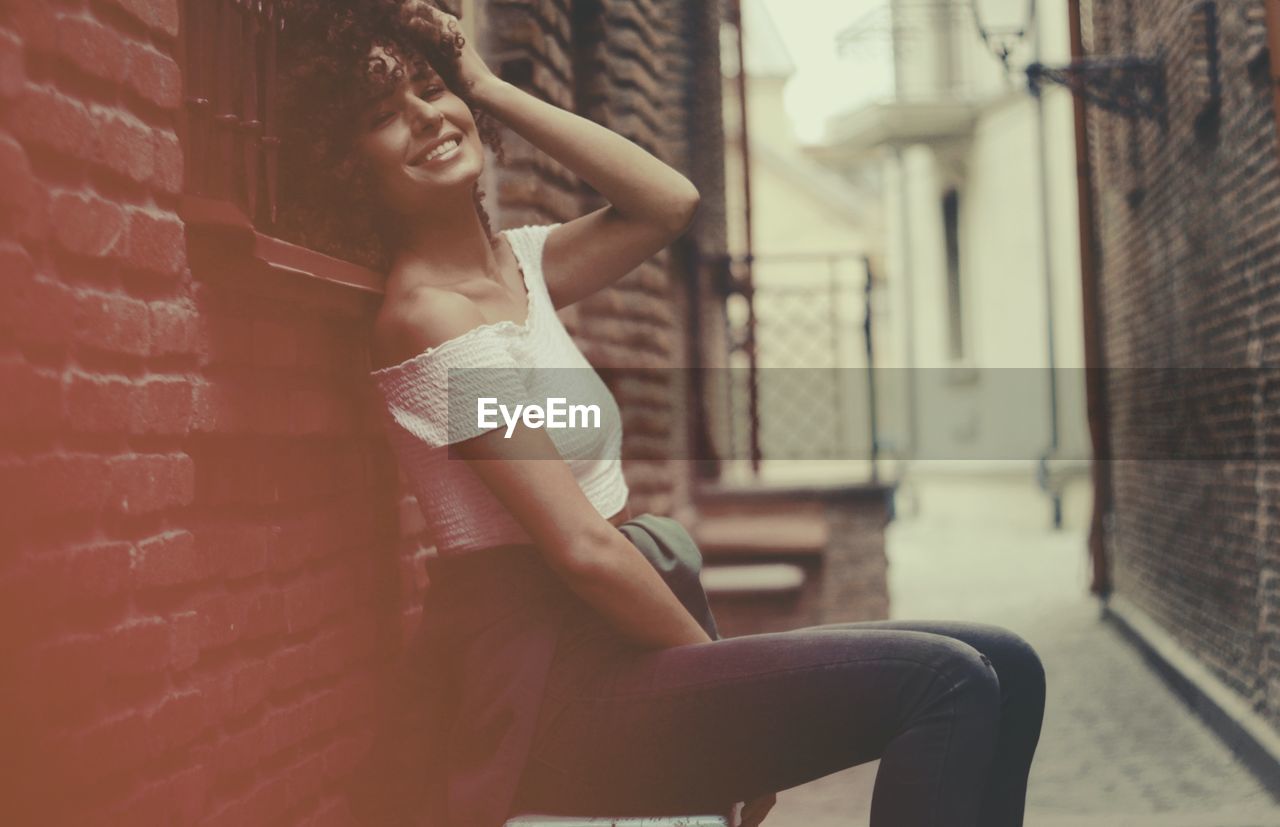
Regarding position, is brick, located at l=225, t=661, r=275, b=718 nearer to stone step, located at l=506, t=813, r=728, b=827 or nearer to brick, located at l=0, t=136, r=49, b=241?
stone step, located at l=506, t=813, r=728, b=827

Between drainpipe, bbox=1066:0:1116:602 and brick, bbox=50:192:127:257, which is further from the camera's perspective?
drainpipe, bbox=1066:0:1116:602

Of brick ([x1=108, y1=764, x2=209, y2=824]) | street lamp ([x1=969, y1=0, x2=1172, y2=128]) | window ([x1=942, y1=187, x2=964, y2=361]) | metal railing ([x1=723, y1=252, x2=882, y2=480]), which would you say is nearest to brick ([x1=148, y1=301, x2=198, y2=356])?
brick ([x1=108, y1=764, x2=209, y2=824])

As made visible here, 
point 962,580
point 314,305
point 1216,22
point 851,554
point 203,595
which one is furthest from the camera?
point 962,580

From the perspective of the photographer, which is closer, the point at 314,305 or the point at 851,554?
the point at 314,305

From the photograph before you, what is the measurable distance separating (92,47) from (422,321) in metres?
0.63

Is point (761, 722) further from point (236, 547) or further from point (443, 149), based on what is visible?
point (443, 149)

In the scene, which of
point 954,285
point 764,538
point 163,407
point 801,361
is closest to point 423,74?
point 163,407

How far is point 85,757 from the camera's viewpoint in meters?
1.63

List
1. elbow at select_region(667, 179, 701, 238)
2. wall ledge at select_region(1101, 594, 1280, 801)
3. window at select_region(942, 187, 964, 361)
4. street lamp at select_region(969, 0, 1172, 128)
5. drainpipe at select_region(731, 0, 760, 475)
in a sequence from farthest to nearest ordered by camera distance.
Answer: window at select_region(942, 187, 964, 361)
drainpipe at select_region(731, 0, 760, 475)
street lamp at select_region(969, 0, 1172, 128)
wall ledge at select_region(1101, 594, 1280, 801)
elbow at select_region(667, 179, 701, 238)

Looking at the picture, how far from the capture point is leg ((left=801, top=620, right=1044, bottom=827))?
232 cm

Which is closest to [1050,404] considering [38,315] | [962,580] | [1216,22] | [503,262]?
[962,580]

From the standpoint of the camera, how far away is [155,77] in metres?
1.89

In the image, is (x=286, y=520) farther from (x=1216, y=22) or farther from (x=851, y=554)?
(x=851, y=554)

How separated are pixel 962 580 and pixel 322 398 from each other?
1070cm
